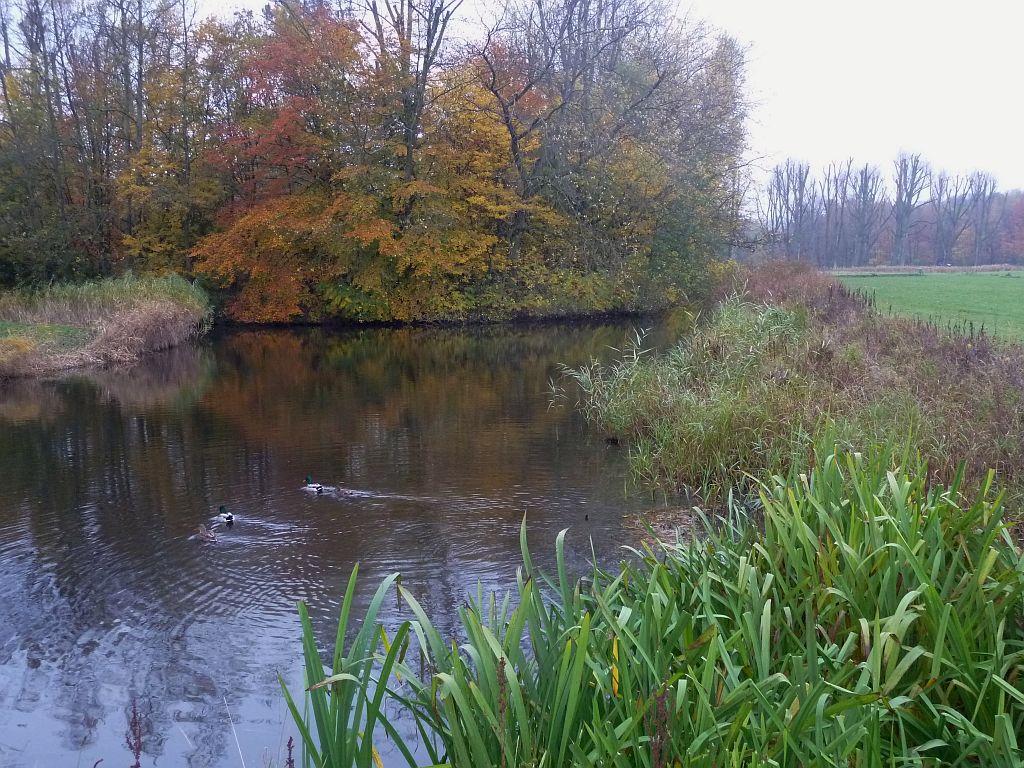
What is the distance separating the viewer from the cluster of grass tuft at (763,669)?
234 cm

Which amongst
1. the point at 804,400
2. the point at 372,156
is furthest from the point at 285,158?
the point at 804,400

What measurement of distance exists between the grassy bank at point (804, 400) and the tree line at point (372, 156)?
50.1 ft

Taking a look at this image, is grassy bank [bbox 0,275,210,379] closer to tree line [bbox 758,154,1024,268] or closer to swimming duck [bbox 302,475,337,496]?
swimming duck [bbox 302,475,337,496]

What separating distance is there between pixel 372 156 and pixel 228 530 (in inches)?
761

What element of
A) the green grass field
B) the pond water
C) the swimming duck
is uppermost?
the green grass field

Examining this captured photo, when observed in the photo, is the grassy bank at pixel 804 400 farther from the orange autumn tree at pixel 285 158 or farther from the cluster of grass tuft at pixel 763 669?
the orange autumn tree at pixel 285 158

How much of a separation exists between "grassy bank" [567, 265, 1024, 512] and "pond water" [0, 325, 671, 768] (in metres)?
0.59

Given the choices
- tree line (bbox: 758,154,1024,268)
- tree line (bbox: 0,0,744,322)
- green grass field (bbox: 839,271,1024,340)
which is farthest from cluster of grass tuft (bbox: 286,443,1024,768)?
tree line (bbox: 758,154,1024,268)

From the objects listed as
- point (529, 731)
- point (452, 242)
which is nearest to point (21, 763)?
point (529, 731)

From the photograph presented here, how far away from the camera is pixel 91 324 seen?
1850 cm

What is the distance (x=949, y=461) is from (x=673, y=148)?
71.1ft

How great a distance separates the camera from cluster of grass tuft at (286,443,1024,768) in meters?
2.34

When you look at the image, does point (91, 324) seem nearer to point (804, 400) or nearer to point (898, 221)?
point (804, 400)

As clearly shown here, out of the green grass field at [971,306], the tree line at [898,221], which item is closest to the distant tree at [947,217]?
the tree line at [898,221]
